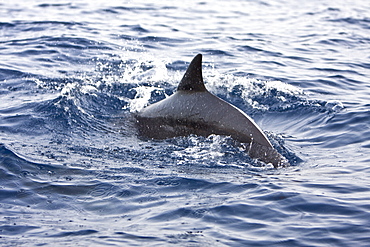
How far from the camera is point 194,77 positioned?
927 cm

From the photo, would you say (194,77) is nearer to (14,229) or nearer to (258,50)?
(14,229)

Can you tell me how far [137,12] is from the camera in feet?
75.4

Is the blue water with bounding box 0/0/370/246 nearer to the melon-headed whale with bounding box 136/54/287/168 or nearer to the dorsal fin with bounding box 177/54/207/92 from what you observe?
the melon-headed whale with bounding box 136/54/287/168

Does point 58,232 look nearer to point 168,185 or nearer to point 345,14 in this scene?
point 168,185

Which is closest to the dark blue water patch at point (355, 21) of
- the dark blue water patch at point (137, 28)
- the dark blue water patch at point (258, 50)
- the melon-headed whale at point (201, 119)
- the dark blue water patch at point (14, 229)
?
the dark blue water patch at point (258, 50)

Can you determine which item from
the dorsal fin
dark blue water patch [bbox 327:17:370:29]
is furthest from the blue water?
the dorsal fin

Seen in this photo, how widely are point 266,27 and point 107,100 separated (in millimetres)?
10735

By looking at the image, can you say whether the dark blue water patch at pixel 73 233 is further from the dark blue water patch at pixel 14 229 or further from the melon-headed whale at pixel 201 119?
the melon-headed whale at pixel 201 119

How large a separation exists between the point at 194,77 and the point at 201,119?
2.31 ft

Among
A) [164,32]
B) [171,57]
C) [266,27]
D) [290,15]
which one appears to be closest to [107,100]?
[171,57]

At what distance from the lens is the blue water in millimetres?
6789

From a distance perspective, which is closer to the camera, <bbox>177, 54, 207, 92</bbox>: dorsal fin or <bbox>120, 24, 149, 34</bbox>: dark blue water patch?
<bbox>177, 54, 207, 92</bbox>: dorsal fin

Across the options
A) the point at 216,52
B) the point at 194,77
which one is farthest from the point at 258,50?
the point at 194,77

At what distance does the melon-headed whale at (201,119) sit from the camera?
885 centimetres
